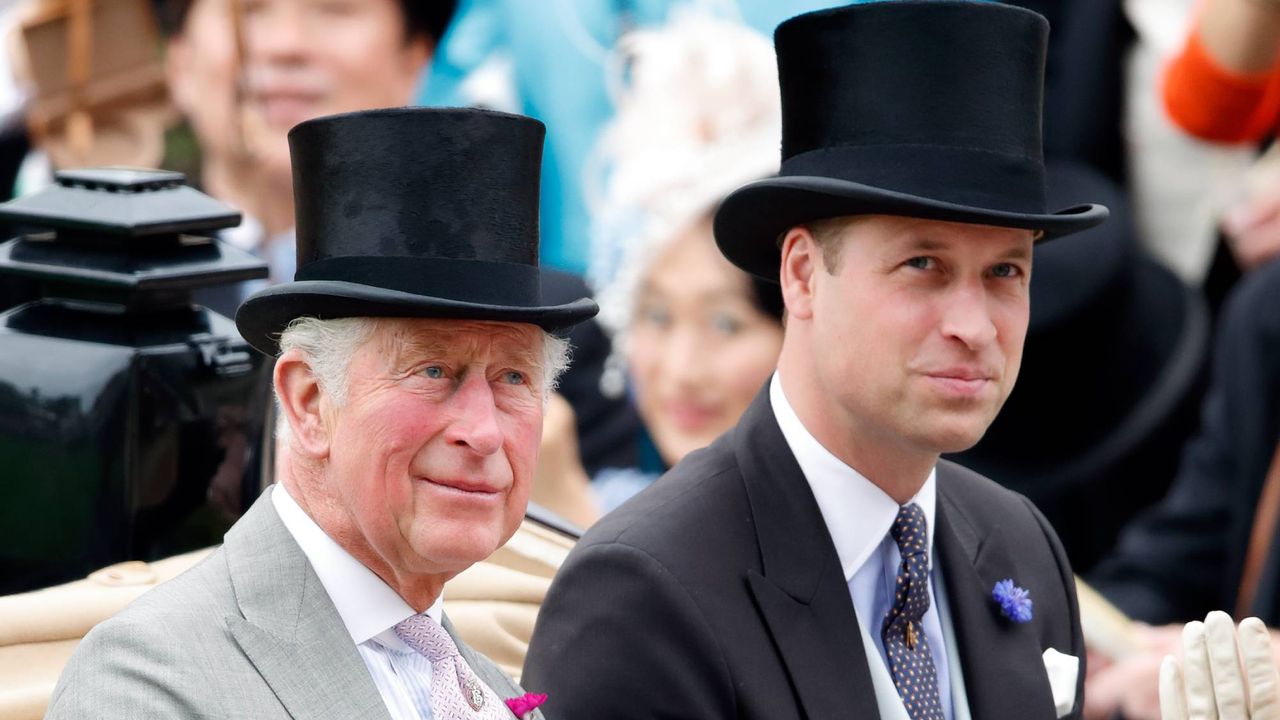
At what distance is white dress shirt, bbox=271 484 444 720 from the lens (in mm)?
2553

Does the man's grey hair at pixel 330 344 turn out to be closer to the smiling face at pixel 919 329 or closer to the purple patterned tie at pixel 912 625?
the smiling face at pixel 919 329

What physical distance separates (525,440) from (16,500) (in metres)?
1.15

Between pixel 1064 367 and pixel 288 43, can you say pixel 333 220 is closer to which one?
pixel 1064 367

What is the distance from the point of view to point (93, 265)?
3387mm

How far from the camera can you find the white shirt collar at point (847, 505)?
3232 millimetres

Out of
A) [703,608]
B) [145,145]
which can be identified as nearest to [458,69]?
[145,145]

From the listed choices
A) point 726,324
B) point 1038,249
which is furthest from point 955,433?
point 1038,249

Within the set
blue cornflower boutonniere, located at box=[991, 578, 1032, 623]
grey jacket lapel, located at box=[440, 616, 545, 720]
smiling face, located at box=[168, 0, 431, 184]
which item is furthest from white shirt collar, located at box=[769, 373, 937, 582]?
smiling face, located at box=[168, 0, 431, 184]

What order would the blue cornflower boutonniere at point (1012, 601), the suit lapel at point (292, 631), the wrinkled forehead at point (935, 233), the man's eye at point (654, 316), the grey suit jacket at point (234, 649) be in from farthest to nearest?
the man's eye at point (654, 316) < the blue cornflower boutonniere at point (1012, 601) < the wrinkled forehead at point (935, 233) < the suit lapel at point (292, 631) < the grey suit jacket at point (234, 649)

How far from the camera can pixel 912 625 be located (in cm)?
322

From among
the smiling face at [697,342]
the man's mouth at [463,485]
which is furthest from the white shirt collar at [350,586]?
the smiling face at [697,342]

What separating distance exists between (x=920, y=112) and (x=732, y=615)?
91 centimetres

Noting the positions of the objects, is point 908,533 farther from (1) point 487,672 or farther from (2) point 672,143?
(2) point 672,143

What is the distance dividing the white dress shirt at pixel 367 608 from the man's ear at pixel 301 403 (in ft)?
0.30
